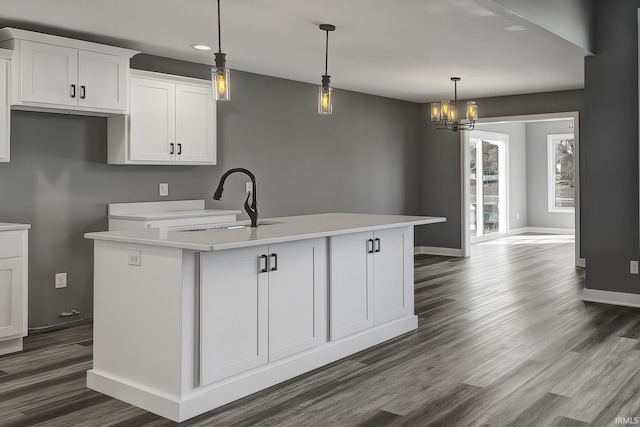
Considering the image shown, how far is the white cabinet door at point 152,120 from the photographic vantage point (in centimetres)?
511

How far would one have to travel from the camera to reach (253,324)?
334 centimetres

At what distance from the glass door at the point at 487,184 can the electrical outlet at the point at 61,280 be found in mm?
7520

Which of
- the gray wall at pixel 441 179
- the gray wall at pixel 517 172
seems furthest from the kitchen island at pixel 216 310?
the gray wall at pixel 517 172

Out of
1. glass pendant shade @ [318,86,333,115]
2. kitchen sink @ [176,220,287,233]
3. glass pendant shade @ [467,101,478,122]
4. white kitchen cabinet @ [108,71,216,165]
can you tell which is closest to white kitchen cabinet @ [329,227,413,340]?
kitchen sink @ [176,220,287,233]

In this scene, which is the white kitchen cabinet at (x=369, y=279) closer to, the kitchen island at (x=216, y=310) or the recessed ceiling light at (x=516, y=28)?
the kitchen island at (x=216, y=310)

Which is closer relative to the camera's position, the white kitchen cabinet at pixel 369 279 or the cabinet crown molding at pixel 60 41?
the white kitchen cabinet at pixel 369 279

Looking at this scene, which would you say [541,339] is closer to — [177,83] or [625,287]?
[625,287]

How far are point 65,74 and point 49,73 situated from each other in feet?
0.39

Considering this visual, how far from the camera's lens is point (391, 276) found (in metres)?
4.48

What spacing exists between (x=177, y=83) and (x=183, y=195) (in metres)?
1.08

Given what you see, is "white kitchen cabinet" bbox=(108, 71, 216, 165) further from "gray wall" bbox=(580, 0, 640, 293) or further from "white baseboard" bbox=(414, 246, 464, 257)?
"white baseboard" bbox=(414, 246, 464, 257)

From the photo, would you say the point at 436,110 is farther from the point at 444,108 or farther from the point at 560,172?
the point at 560,172

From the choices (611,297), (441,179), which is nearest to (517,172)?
(441,179)

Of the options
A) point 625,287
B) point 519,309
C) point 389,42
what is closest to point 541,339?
point 519,309
